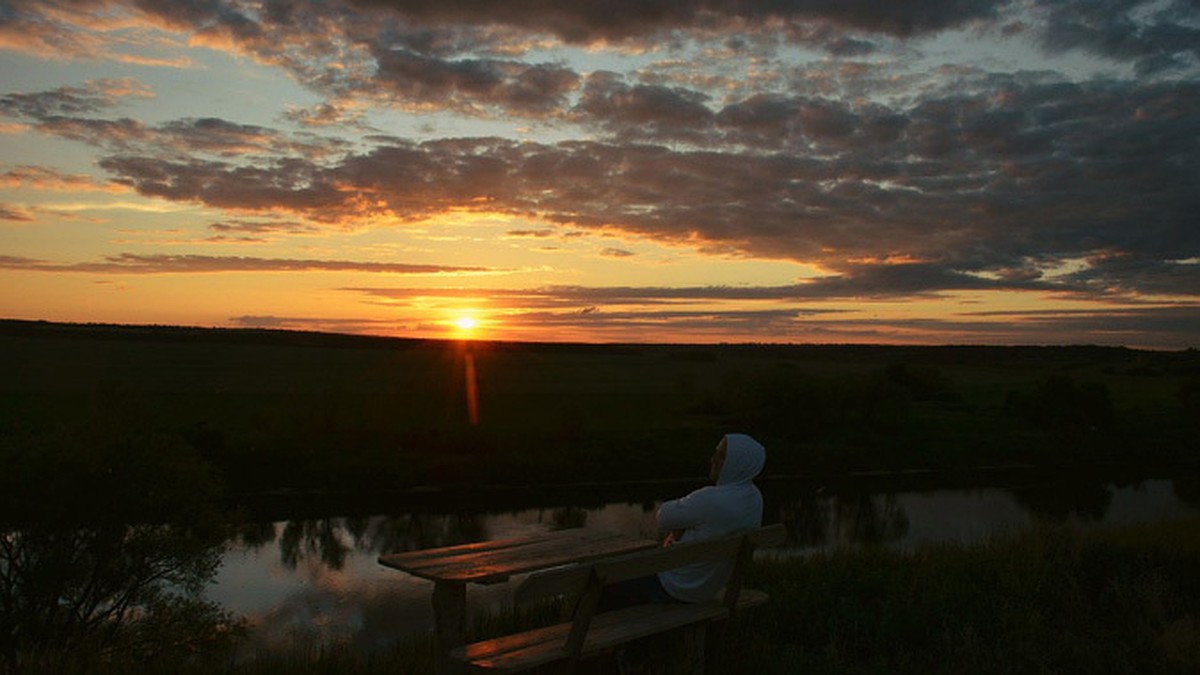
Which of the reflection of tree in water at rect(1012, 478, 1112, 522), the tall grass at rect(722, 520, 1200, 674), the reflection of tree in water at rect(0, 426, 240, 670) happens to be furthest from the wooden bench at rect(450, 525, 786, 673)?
the reflection of tree in water at rect(1012, 478, 1112, 522)

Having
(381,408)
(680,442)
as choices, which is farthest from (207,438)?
(680,442)

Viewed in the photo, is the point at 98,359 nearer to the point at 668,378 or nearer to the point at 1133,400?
the point at 668,378

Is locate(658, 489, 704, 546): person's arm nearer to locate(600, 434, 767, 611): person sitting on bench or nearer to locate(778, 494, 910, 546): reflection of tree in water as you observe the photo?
locate(600, 434, 767, 611): person sitting on bench

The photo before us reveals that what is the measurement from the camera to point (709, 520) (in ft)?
13.7

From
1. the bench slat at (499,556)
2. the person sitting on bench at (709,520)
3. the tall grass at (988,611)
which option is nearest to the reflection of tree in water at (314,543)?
the tall grass at (988,611)

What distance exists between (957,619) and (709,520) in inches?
80.9

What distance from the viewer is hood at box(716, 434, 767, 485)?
4.22m

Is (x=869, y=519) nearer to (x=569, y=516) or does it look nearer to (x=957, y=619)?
(x=569, y=516)

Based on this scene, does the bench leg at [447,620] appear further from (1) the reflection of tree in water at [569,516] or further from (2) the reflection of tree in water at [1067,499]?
(2) the reflection of tree in water at [1067,499]

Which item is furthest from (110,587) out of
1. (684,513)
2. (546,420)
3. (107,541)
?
(546,420)

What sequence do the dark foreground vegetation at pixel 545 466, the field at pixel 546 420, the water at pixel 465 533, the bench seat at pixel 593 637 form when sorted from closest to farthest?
the bench seat at pixel 593 637 → the dark foreground vegetation at pixel 545 466 → the water at pixel 465 533 → the field at pixel 546 420

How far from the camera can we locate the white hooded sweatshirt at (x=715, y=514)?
4.19 metres

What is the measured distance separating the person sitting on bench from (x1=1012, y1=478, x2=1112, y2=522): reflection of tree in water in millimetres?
22213

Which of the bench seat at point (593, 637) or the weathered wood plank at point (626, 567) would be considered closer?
the weathered wood plank at point (626, 567)
